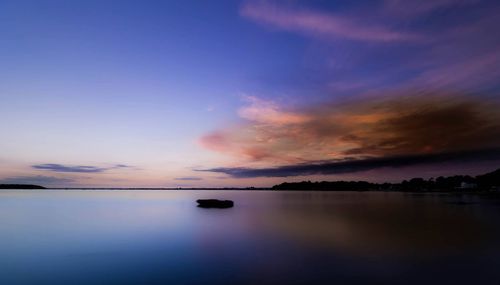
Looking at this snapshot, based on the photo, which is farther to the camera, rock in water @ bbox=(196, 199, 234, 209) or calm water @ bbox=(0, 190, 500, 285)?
rock in water @ bbox=(196, 199, 234, 209)

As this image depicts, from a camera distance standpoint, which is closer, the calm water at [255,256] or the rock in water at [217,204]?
the calm water at [255,256]

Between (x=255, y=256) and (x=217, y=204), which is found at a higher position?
(x=217, y=204)

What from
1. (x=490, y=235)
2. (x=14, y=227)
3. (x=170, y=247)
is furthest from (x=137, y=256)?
(x=490, y=235)

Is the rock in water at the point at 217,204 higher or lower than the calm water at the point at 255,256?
higher

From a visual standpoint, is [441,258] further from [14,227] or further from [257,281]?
[14,227]

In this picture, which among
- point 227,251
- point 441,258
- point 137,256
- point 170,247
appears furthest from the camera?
point 170,247

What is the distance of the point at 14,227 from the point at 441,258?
5311cm

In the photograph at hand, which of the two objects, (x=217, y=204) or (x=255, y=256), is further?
(x=217, y=204)

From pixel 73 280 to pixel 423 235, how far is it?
3531 centimetres

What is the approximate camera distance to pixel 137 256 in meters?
26.5

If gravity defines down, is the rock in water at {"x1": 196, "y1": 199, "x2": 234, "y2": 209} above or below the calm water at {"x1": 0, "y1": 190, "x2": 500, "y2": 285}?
above

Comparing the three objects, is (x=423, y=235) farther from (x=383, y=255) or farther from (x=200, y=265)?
(x=200, y=265)

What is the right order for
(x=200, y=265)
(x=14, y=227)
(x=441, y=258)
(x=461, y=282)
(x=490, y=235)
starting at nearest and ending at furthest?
(x=461, y=282) → (x=200, y=265) → (x=441, y=258) → (x=490, y=235) → (x=14, y=227)

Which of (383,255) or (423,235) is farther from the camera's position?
(423,235)
